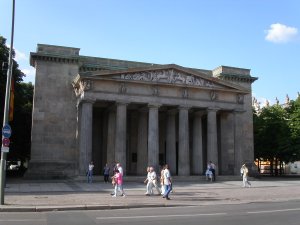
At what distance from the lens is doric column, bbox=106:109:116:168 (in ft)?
139

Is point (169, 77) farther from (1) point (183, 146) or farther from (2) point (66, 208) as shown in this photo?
(2) point (66, 208)

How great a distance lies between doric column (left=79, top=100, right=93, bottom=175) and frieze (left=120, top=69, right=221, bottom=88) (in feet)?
16.3

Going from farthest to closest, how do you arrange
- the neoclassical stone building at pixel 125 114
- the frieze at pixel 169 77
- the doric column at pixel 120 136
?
1. the frieze at pixel 169 77
2. the neoclassical stone building at pixel 125 114
3. the doric column at pixel 120 136

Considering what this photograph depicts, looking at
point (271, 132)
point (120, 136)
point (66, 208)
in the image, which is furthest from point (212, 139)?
point (66, 208)

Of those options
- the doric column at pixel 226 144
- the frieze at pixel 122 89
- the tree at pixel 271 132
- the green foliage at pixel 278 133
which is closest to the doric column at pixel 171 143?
the doric column at pixel 226 144

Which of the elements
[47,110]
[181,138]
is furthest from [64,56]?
[181,138]

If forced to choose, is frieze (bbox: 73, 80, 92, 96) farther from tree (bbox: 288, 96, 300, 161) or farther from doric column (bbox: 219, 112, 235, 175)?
tree (bbox: 288, 96, 300, 161)

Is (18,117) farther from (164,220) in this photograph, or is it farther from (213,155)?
(164,220)

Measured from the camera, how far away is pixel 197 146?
4597 cm

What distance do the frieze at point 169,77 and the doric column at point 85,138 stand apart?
16.3 feet

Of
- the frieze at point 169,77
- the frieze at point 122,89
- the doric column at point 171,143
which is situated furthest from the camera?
the doric column at point 171,143

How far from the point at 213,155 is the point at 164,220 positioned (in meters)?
30.7

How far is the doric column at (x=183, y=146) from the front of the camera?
138 ft

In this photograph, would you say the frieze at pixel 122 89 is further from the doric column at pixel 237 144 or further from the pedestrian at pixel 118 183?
the pedestrian at pixel 118 183
